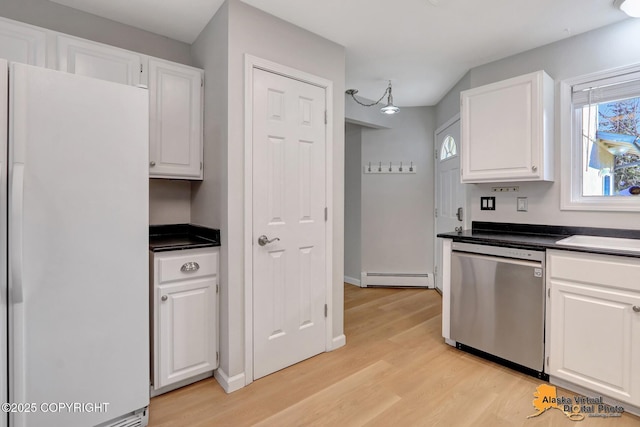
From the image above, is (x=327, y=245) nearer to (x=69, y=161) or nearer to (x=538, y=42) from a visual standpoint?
(x=69, y=161)

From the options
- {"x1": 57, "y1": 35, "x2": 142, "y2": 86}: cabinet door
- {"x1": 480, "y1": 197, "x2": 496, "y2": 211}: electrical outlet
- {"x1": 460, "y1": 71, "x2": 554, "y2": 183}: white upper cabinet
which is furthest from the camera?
{"x1": 480, "y1": 197, "x2": 496, "y2": 211}: electrical outlet

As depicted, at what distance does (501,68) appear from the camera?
2.79 metres

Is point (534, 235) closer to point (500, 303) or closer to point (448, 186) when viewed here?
point (500, 303)

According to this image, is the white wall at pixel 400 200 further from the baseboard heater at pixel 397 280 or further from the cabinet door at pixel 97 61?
the cabinet door at pixel 97 61

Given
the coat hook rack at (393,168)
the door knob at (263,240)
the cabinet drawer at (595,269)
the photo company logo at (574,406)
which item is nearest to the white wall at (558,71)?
the cabinet drawer at (595,269)

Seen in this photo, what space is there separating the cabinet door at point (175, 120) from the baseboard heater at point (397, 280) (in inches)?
112

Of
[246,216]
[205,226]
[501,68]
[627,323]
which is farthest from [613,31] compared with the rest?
[205,226]

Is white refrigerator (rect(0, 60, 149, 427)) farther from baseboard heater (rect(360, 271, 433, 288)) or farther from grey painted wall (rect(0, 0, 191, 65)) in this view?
baseboard heater (rect(360, 271, 433, 288))

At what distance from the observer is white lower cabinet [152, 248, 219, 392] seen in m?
1.86

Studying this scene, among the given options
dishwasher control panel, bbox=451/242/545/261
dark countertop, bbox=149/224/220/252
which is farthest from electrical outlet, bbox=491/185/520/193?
dark countertop, bbox=149/224/220/252

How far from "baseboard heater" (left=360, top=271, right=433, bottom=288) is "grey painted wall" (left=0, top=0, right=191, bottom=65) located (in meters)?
3.30

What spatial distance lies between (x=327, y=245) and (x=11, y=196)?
181 cm

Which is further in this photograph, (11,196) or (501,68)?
(501,68)

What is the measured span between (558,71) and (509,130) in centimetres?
62
